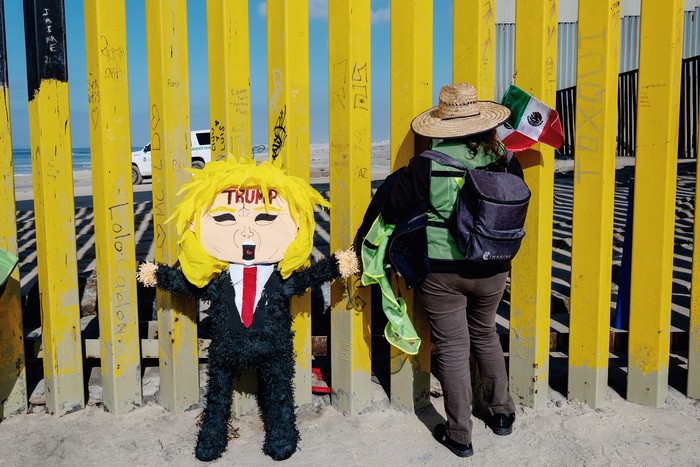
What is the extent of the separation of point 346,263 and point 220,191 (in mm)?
662

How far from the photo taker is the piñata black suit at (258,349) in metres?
3.09

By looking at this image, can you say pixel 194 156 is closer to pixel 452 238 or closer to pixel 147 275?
pixel 147 275

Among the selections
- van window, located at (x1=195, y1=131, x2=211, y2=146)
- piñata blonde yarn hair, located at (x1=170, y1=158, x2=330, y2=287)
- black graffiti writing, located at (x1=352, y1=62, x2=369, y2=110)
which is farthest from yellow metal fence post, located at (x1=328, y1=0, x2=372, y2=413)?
van window, located at (x1=195, y1=131, x2=211, y2=146)

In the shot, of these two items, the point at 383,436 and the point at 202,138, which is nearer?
the point at 383,436

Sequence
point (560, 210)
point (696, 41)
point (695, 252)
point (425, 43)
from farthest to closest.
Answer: point (696, 41), point (560, 210), point (695, 252), point (425, 43)

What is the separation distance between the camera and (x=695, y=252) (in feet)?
11.5

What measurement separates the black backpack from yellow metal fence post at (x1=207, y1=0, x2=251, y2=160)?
3.04ft

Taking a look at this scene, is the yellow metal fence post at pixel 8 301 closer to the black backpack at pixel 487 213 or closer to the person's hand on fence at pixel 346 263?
the person's hand on fence at pixel 346 263

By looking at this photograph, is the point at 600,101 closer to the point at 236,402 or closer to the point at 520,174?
the point at 520,174

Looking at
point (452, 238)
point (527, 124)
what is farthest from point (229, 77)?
point (527, 124)

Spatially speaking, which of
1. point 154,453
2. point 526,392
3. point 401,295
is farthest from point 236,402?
point 526,392

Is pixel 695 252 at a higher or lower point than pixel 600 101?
lower

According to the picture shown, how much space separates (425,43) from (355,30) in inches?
13.4

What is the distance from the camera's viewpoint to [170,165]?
3268 mm
